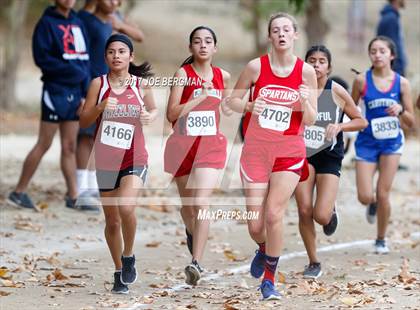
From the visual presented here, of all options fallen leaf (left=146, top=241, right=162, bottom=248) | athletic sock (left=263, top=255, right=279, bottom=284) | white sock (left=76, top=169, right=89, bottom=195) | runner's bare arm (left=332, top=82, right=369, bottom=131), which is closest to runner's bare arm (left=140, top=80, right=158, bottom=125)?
athletic sock (left=263, top=255, right=279, bottom=284)

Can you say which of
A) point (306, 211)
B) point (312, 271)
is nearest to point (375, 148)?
point (306, 211)

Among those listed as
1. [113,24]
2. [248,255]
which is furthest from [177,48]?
[248,255]

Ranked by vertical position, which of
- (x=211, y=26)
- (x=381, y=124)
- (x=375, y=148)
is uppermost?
(x=211, y=26)

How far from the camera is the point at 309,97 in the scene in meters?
8.03

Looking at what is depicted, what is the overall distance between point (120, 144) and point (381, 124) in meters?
3.38

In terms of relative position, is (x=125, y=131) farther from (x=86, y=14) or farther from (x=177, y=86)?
(x=86, y=14)

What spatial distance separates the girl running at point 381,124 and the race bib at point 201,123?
2347 millimetres

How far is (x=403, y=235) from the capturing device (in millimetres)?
11883

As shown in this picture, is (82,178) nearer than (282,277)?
No

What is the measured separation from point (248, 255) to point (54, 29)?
11.9 feet

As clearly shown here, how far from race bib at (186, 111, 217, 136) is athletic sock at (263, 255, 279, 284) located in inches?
53.4

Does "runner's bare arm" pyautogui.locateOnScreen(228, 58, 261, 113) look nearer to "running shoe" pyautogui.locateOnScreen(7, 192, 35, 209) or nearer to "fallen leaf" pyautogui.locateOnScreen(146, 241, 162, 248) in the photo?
"fallen leaf" pyautogui.locateOnScreen(146, 241, 162, 248)

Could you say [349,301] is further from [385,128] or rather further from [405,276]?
[385,128]

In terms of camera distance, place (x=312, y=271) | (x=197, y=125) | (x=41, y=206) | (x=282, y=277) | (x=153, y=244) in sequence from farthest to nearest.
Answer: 1. (x=41, y=206)
2. (x=153, y=244)
3. (x=312, y=271)
4. (x=282, y=277)
5. (x=197, y=125)
